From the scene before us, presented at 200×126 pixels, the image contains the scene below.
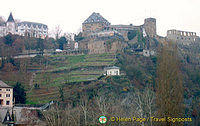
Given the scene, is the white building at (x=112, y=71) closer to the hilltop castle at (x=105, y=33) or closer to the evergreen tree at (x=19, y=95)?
the hilltop castle at (x=105, y=33)

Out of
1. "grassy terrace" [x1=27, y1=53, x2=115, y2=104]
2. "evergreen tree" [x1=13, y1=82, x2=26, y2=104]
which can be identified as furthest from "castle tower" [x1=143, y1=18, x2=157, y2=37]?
"evergreen tree" [x1=13, y1=82, x2=26, y2=104]

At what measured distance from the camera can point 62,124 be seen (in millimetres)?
26203

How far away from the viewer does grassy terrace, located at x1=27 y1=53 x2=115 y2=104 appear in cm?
4731

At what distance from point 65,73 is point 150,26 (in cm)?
2842

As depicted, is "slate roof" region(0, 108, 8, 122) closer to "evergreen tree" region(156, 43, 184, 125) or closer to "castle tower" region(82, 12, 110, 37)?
"evergreen tree" region(156, 43, 184, 125)

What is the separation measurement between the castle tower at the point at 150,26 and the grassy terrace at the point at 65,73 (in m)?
17.6

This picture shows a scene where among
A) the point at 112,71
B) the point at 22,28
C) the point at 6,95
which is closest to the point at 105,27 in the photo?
the point at 112,71

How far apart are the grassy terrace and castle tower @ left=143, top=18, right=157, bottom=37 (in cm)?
1756

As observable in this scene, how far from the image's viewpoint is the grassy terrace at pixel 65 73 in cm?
4731

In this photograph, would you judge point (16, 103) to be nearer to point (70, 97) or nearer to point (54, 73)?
point (70, 97)

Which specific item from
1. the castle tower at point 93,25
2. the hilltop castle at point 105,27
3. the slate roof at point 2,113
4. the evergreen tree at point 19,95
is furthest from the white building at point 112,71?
the castle tower at point 93,25

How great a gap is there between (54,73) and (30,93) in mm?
8643

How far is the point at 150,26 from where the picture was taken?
7388 cm

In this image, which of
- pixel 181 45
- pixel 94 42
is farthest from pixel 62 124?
pixel 181 45
